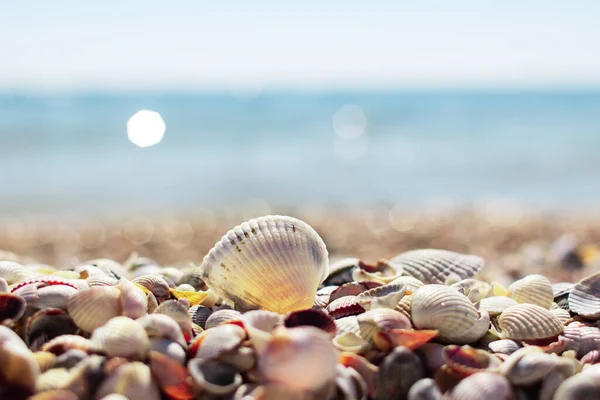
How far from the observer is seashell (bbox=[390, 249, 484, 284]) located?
277cm

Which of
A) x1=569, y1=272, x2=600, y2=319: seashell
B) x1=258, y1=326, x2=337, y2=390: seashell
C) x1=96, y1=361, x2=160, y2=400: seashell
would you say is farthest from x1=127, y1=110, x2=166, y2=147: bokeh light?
x1=258, y1=326, x2=337, y2=390: seashell

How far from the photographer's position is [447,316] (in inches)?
74.2

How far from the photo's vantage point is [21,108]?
3209 centimetres

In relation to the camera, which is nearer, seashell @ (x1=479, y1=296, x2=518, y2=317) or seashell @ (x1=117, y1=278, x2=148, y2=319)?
seashell @ (x1=117, y1=278, x2=148, y2=319)

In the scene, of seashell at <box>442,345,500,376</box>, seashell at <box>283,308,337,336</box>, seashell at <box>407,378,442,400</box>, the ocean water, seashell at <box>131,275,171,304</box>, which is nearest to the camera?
seashell at <box>407,378,442,400</box>

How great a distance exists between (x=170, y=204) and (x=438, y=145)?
11.3 meters

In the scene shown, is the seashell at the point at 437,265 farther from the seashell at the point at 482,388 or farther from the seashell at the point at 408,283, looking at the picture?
the seashell at the point at 482,388

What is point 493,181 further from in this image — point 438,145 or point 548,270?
point 548,270

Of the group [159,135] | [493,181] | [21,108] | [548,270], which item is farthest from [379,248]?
[21,108]

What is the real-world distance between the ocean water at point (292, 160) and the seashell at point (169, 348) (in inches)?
340

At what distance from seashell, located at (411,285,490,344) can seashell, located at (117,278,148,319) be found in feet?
2.66

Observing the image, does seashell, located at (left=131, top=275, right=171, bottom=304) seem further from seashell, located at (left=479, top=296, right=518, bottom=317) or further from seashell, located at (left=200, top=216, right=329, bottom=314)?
seashell, located at (left=479, top=296, right=518, bottom=317)

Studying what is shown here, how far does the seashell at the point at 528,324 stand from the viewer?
6.47 ft

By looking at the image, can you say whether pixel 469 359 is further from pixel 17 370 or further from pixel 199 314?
pixel 17 370
